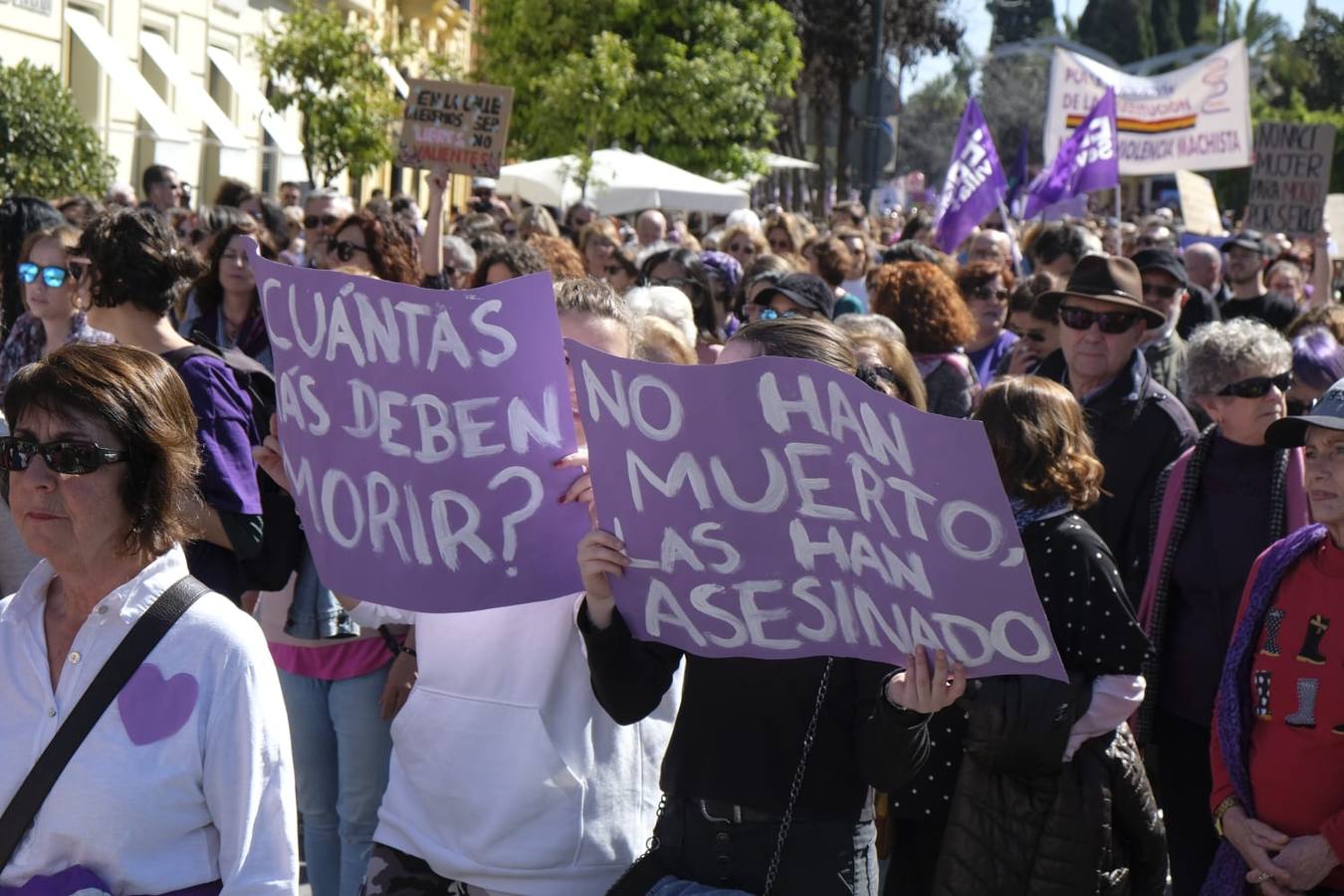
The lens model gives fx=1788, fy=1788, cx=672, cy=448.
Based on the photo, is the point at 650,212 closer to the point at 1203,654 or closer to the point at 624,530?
the point at 1203,654

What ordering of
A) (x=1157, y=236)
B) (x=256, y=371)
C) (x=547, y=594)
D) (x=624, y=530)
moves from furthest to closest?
(x=1157, y=236), (x=256, y=371), (x=547, y=594), (x=624, y=530)

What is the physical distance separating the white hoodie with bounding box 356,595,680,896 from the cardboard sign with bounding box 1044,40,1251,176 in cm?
1522

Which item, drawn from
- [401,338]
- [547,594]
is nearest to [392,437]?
[401,338]

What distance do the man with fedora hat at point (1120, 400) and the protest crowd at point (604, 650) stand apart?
0.04ft

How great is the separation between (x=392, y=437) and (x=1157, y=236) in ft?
48.7

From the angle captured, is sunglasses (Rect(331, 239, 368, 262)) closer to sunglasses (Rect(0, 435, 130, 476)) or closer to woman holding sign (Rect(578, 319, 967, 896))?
woman holding sign (Rect(578, 319, 967, 896))

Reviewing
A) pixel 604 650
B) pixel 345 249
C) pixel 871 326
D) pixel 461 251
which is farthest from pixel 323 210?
pixel 604 650

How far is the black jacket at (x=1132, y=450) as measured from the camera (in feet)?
18.3

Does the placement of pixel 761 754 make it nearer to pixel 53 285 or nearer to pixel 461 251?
pixel 53 285

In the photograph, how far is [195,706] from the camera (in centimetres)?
262

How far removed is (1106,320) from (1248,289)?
19.0 feet

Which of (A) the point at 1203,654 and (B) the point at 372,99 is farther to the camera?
(B) the point at 372,99

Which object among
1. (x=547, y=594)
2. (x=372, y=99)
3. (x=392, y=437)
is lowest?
(x=547, y=594)

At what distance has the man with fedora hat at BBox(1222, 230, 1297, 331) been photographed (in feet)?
35.7
